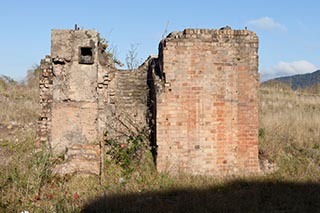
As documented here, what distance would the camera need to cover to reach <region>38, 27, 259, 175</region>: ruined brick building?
280 inches

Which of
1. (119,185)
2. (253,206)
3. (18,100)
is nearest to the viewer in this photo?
(253,206)

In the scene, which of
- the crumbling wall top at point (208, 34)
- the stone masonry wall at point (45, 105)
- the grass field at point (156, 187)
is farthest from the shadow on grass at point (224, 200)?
the crumbling wall top at point (208, 34)

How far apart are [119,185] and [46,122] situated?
238 cm

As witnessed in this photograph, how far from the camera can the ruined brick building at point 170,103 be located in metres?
7.12

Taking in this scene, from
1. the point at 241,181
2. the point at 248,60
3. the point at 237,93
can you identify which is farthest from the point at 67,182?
the point at 248,60

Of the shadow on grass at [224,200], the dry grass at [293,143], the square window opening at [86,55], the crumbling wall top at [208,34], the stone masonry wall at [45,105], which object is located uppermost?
the crumbling wall top at [208,34]

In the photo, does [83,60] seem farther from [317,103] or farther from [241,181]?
[317,103]

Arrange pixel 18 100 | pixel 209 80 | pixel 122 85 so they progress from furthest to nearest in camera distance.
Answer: pixel 18 100 → pixel 122 85 → pixel 209 80

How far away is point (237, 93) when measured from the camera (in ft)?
24.0

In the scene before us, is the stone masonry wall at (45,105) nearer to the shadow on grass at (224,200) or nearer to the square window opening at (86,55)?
the square window opening at (86,55)

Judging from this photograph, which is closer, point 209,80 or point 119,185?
point 119,185

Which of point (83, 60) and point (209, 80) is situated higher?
point (83, 60)

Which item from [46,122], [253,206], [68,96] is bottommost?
[253,206]

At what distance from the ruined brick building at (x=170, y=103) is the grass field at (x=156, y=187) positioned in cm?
44
